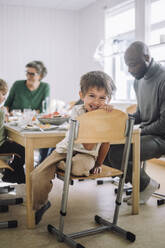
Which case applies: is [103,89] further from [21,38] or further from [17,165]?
[21,38]

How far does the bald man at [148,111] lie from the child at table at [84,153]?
→ 569 mm

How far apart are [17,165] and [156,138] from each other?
113cm

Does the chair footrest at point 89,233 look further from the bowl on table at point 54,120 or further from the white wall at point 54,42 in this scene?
the white wall at point 54,42

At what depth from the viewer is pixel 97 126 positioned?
5.54 ft

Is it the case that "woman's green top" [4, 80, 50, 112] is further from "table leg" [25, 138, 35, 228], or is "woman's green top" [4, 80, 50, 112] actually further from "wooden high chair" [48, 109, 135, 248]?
"wooden high chair" [48, 109, 135, 248]

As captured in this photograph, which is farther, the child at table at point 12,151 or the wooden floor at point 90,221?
the child at table at point 12,151

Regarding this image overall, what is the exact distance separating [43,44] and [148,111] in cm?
396

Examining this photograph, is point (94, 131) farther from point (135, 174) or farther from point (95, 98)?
point (135, 174)

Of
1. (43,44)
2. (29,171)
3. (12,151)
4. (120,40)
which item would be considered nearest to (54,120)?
(12,151)

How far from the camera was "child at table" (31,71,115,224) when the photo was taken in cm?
187

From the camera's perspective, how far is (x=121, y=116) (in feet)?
5.77

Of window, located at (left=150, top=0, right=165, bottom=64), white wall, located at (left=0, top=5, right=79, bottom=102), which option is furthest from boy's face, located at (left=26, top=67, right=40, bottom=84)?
white wall, located at (left=0, top=5, right=79, bottom=102)

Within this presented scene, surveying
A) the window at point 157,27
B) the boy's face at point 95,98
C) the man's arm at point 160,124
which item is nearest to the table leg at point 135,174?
the man's arm at point 160,124

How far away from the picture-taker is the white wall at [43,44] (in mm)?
5898
